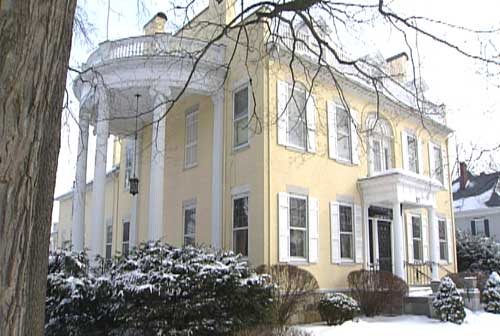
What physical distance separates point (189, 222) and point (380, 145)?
22.4 ft

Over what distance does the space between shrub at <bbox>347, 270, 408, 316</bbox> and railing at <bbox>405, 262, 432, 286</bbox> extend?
2892 mm

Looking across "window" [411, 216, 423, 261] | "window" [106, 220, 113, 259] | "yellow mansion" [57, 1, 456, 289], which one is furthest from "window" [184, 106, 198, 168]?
"window" [411, 216, 423, 261]

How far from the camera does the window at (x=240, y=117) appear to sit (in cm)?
1321

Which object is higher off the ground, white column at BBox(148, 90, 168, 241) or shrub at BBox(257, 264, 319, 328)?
white column at BBox(148, 90, 168, 241)

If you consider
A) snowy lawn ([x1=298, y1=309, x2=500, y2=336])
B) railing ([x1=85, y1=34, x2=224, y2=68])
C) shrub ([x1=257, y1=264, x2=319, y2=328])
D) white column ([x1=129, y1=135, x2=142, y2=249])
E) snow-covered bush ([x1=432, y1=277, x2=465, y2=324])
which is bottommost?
snowy lawn ([x1=298, y1=309, x2=500, y2=336])

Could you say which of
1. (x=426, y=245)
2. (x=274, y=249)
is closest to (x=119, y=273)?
(x=274, y=249)

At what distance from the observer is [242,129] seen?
13.2 m

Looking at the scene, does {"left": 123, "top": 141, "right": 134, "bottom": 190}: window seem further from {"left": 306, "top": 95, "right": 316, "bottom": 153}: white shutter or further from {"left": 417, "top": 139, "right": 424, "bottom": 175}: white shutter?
{"left": 417, "top": 139, "right": 424, "bottom": 175}: white shutter

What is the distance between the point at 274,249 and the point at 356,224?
3.56 meters

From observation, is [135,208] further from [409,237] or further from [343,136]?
[409,237]

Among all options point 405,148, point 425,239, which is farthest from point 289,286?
point 405,148

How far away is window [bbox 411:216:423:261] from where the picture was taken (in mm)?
17000

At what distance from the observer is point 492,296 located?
1366 centimetres

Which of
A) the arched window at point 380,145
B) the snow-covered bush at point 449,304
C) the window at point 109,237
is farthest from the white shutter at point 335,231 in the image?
the window at point 109,237
